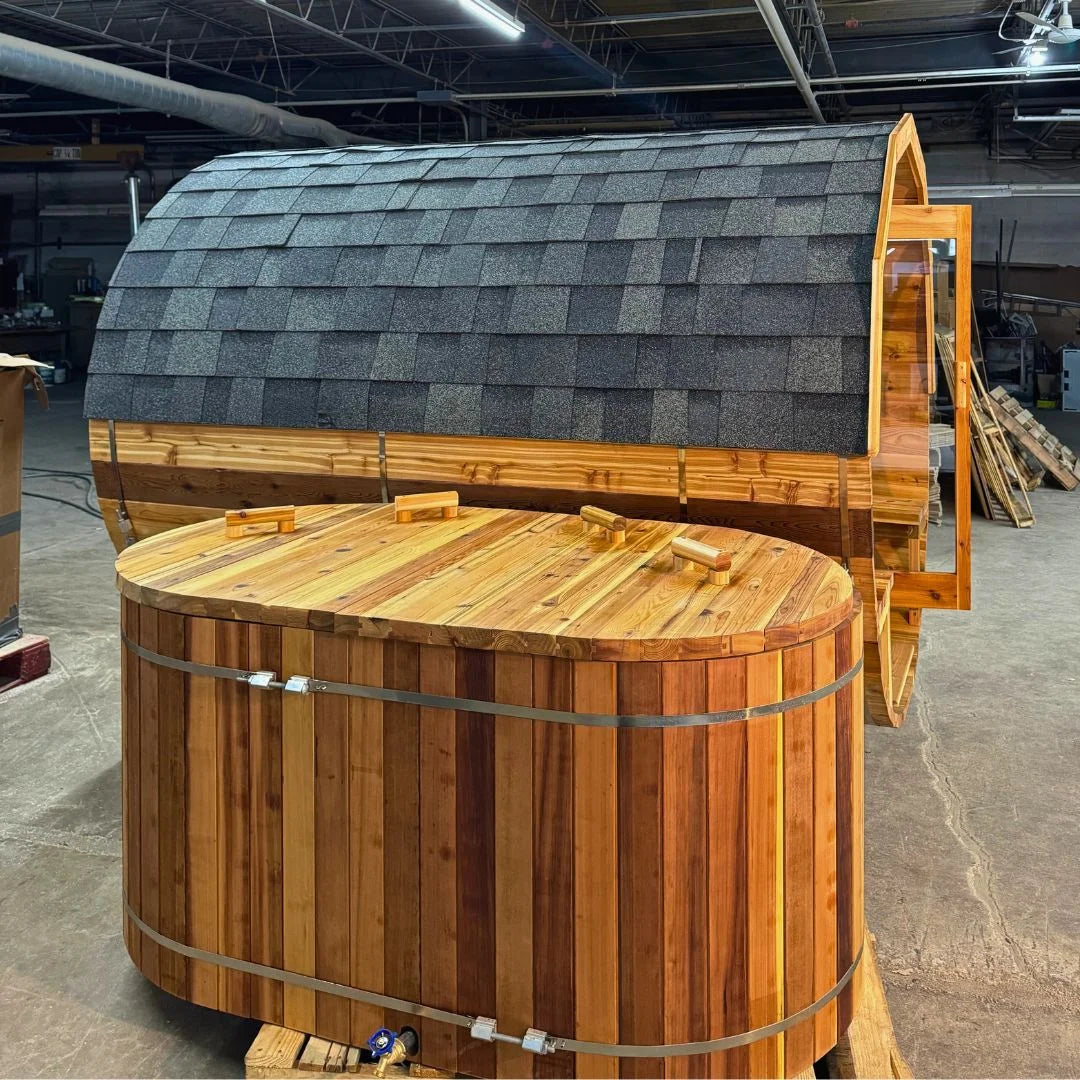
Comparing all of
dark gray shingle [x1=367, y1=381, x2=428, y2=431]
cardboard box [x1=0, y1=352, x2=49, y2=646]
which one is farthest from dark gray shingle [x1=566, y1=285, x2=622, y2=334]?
cardboard box [x1=0, y1=352, x2=49, y2=646]

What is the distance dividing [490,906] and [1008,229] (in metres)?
18.4

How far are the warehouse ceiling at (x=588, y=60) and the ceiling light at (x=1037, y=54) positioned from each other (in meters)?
0.07

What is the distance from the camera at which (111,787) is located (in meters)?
4.42

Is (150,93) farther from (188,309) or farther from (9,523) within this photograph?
(188,309)

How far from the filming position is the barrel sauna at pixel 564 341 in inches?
137

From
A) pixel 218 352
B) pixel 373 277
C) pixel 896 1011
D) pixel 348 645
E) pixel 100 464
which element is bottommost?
pixel 896 1011

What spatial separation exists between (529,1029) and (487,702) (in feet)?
2.29

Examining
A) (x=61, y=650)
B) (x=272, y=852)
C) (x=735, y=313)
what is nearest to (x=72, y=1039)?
(x=272, y=852)

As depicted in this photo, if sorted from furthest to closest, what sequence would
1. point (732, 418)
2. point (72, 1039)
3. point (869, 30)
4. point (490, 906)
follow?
1. point (869, 30)
2. point (732, 418)
3. point (72, 1039)
4. point (490, 906)

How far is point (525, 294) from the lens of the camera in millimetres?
3820

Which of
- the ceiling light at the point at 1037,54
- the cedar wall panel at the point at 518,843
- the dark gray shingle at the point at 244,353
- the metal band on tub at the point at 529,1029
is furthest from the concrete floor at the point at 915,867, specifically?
the ceiling light at the point at 1037,54

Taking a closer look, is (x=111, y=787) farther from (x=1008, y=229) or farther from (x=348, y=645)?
(x=1008, y=229)

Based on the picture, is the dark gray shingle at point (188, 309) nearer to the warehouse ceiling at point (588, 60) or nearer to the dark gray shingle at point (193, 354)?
the dark gray shingle at point (193, 354)

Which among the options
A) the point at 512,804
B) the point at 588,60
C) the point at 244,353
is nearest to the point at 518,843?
the point at 512,804
